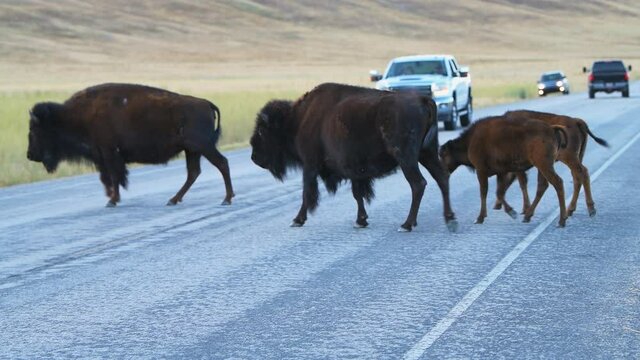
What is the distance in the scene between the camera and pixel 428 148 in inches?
490

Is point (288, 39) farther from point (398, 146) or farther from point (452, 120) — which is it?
point (398, 146)

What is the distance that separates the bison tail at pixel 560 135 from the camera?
1244cm

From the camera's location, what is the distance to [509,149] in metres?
12.3

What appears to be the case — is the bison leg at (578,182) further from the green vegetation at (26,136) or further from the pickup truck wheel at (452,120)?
the pickup truck wheel at (452,120)

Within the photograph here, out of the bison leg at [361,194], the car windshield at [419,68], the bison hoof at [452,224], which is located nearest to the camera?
the bison hoof at [452,224]

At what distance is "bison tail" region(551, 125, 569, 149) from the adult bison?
4.06 metres

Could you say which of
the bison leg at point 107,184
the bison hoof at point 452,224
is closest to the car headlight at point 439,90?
the bison leg at point 107,184

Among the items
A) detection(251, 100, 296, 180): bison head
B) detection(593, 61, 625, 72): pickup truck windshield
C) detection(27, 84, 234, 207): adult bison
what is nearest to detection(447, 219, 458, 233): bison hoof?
detection(251, 100, 296, 180): bison head

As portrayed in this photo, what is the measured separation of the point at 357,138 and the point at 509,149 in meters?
1.42

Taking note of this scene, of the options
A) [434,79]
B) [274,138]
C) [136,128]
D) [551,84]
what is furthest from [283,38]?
[274,138]

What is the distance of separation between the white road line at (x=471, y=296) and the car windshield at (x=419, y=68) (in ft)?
59.3

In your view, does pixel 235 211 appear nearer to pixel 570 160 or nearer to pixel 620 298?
pixel 570 160

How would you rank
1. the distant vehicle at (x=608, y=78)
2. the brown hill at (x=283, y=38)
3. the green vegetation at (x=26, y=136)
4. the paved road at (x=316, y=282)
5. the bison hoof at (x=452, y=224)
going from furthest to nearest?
the brown hill at (x=283, y=38), the distant vehicle at (x=608, y=78), the green vegetation at (x=26, y=136), the bison hoof at (x=452, y=224), the paved road at (x=316, y=282)

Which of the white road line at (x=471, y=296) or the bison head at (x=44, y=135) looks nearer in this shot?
the white road line at (x=471, y=296)
